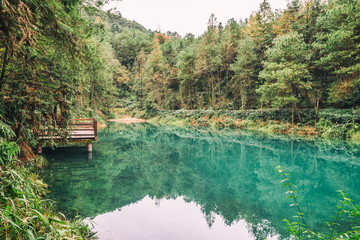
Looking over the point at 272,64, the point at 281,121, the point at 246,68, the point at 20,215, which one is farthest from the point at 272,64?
the point at 20,215

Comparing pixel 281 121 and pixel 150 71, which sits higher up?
pixel 150 71

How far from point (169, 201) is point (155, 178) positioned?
177cm

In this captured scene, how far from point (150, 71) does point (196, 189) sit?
3271cm

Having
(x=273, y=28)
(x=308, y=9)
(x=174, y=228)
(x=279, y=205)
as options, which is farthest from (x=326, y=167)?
(x=273, y=28)

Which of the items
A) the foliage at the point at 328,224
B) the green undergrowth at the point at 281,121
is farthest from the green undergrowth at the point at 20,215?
the green undergrowth at the point at 281,121

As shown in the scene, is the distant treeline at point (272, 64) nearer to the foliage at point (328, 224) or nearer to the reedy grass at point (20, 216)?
the reedy grass at point (20, 216)

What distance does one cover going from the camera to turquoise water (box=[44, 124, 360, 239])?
171 inches

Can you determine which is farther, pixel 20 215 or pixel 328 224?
pixel 328 224

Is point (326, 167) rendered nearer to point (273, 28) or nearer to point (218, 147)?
point (218, 147)

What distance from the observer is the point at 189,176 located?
300 inches

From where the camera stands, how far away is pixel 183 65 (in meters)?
29.8

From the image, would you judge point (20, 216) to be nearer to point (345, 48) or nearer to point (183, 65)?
point (345, 48)

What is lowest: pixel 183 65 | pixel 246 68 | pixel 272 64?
pixel 272 64

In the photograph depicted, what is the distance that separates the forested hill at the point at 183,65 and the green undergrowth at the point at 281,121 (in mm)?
993
